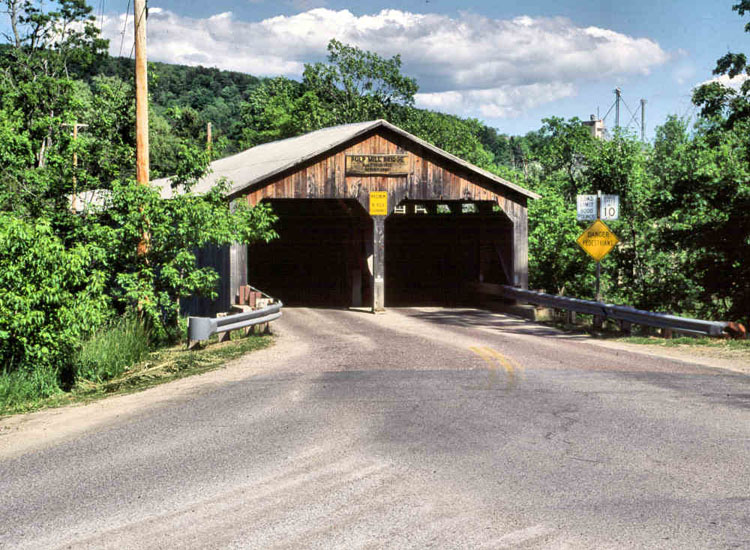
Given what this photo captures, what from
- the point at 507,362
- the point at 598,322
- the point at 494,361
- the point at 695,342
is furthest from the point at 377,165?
the point at 507,362

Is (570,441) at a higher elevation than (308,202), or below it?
below

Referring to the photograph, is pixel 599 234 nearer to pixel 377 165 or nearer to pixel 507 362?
pixel 507 362

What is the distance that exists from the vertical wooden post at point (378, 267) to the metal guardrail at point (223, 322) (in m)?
6.59

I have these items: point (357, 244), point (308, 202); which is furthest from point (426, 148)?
point (308, 202)

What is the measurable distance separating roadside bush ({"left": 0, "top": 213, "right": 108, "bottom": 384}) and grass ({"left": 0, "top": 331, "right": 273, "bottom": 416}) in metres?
0.66

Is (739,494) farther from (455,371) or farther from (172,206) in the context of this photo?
(172,206)

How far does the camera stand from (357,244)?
29.6 metres

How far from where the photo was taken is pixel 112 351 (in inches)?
590

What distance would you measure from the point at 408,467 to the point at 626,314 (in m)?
12.6

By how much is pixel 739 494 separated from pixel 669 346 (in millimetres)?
10982

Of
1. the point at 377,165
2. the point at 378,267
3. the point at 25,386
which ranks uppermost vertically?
the point at 377,165

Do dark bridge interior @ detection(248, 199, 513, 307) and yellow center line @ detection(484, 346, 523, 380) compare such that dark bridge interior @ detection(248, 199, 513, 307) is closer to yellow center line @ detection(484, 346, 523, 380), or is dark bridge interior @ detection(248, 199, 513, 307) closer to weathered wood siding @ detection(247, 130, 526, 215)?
weathered wood siding @ detection(247, 130, 526, 215)

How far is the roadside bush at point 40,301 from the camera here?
13047 millimetres

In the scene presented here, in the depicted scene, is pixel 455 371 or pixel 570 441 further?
pixel 455 371
